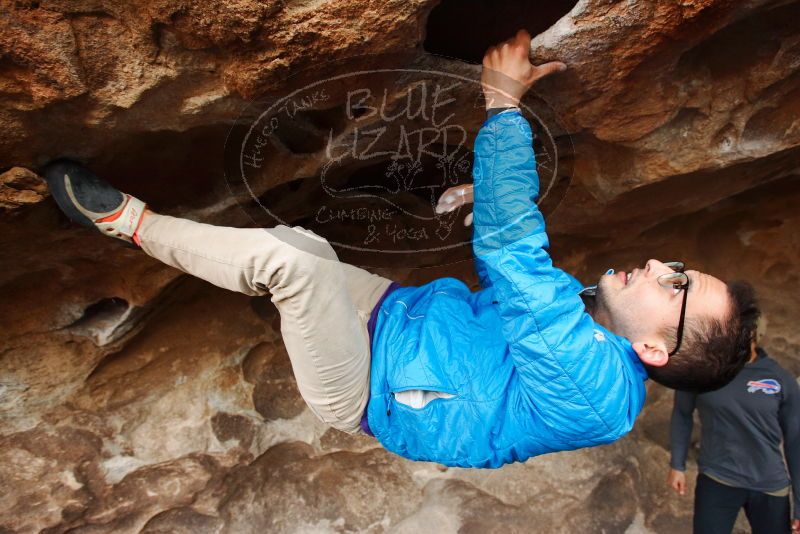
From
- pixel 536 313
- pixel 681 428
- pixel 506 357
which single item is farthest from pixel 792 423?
pixel 536 313

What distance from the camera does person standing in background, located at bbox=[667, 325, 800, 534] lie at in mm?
1688

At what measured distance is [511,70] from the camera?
1044mm

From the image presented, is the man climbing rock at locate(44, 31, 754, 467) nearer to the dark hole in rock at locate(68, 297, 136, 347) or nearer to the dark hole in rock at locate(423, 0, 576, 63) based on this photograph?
the dark hole in rock at locate(423, 0, 576, 63)

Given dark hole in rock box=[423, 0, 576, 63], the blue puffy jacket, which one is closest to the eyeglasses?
the blue puffy jacket

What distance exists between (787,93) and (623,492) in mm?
1624

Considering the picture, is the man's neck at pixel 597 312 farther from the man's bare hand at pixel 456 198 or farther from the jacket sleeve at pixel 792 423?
the jacket sleeve at pixel 792 423

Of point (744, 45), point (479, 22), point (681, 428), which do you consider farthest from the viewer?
point (681, 428)

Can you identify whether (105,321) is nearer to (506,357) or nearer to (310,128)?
(310,128)

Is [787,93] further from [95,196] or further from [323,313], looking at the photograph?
[95,196]

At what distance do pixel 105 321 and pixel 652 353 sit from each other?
4.81 ft

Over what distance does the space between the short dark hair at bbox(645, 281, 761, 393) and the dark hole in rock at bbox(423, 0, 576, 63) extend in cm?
73

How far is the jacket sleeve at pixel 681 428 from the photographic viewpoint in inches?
74.0

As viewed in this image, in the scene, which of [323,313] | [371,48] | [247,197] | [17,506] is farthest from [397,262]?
[17,506]

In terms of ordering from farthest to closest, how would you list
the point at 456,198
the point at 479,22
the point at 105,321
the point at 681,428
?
1. the point at 681,428
2. the point at 105,321
3. the point at 456,198
4. the point at 479,22
